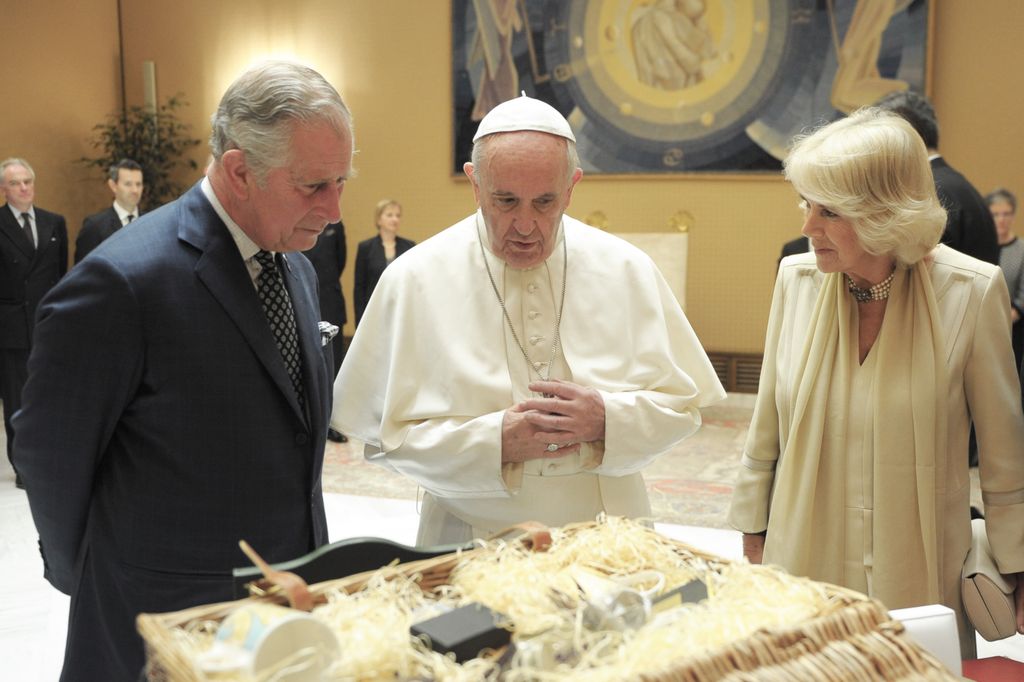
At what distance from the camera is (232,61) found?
1077 cm

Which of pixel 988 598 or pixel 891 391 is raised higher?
pixel 891 391

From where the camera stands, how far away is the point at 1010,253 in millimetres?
6918

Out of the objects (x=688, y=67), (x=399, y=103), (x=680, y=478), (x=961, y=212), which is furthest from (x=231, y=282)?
(x=399, y=103)

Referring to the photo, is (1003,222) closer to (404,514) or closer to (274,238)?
(404,514)

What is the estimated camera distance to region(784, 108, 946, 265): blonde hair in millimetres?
2174

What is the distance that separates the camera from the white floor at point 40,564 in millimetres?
3986

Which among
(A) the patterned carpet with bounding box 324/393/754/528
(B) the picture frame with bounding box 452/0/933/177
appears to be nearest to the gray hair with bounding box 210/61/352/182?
(A) the patterned carpet with bounding box 324/393/754/528

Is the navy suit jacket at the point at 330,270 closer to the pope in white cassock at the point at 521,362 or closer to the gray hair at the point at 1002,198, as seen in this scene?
the gray hair at the point at 1002,198

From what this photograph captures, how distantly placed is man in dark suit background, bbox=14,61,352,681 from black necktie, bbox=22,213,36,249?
6192 mm

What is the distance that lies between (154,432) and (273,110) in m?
0.61

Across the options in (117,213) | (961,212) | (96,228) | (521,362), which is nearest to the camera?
(521,362)

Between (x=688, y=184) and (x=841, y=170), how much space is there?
708 cm

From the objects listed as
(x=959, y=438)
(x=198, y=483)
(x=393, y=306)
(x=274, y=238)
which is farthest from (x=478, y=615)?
(x=959, y=438)

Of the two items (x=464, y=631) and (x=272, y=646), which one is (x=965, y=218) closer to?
(x=464, y=631)
